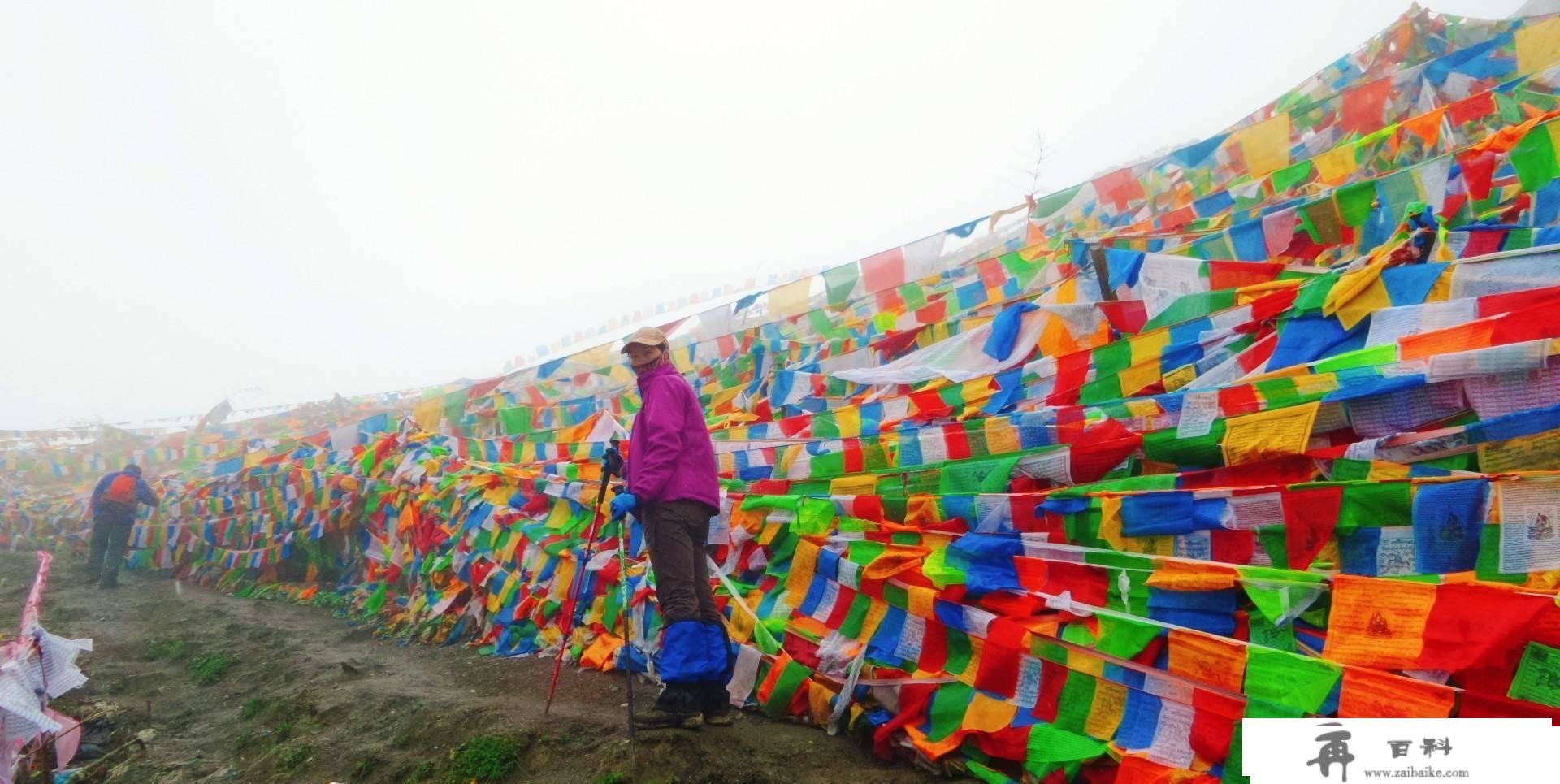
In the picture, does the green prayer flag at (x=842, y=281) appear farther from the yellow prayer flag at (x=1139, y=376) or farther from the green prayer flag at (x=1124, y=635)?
the green prayer flag at (x=1124, y=635)

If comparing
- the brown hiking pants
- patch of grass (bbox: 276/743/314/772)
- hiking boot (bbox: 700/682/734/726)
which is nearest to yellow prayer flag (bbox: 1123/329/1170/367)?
the brown hiking pants

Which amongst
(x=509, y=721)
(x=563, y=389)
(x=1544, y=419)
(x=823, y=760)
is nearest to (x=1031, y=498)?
(x=823, y=760)

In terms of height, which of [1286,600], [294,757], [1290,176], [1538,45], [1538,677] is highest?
[1538,45]

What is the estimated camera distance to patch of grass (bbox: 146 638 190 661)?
856 cm

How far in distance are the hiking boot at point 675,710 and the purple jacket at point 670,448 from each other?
100 centimetres

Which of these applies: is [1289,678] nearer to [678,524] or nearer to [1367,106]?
[678,524]

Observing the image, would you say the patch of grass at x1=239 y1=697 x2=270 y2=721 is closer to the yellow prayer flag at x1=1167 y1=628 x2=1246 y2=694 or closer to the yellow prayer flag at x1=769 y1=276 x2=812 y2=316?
the yellow prayer flag at x1=1167 y1=628 x2=1246 y2=694

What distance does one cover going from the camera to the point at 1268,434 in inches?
158

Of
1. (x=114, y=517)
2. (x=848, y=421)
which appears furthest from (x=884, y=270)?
(x=114, y=517)

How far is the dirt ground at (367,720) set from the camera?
4.18 m

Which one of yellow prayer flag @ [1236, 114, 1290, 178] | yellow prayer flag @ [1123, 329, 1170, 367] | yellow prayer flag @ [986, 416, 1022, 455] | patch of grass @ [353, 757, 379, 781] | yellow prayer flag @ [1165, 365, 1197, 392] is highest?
yellow prayer flag @ [1236, 114, 1290, 178]

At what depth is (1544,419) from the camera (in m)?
3.27

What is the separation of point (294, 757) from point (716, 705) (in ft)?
9.09

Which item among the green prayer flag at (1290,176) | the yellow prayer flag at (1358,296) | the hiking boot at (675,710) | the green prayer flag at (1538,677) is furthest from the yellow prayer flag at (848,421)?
the green prayer flag at (1290,176)
